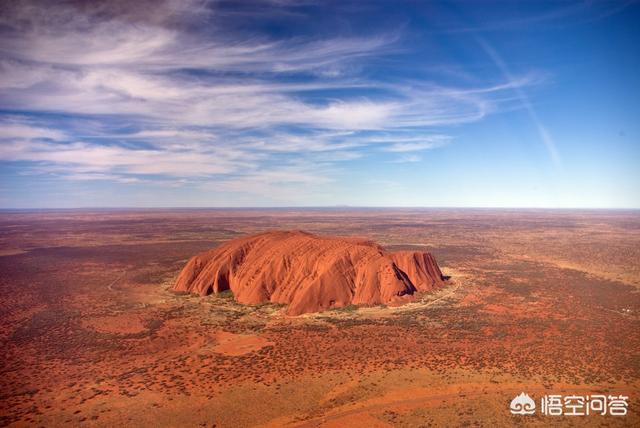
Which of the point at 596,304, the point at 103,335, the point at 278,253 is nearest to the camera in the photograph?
the point at 103,335

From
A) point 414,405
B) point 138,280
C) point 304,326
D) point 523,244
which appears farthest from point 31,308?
point 523,244

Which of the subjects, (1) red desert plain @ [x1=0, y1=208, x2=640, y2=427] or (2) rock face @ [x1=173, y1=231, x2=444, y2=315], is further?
(2) rock face @ [x1=173, y1=231, x2=444, y2=315]

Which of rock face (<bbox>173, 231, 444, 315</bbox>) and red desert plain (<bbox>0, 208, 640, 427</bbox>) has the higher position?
rock face (<bbox>173, 231, 444, 315</bbox>)

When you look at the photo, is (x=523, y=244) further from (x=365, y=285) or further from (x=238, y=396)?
(x=238, y=396)

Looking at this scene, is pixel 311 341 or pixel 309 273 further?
pixel 309 273

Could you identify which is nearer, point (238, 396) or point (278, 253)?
point (238, 396)
